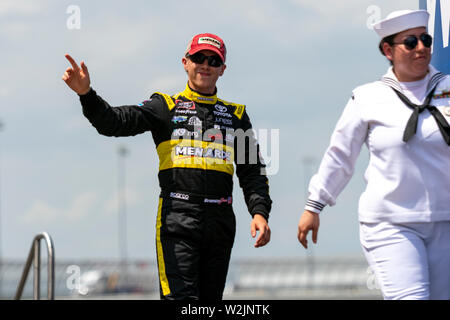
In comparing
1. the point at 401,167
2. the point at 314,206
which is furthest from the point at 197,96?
the point at 401,167

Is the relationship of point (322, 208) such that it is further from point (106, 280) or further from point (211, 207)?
point (106, 280)

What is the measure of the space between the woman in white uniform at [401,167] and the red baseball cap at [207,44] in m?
1.23

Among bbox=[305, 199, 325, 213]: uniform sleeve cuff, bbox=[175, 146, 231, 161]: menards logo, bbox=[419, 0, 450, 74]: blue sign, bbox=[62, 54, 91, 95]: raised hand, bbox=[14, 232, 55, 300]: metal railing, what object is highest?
bbox=[419, 0, 450, 74]: blue sign

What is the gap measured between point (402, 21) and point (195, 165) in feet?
5.34

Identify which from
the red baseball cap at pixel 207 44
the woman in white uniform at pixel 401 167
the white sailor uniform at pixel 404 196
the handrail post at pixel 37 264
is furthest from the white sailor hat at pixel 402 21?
the handrail post at pixel 37 264

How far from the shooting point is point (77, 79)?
5.33 meters

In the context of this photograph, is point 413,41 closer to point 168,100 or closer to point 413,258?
point 413,258

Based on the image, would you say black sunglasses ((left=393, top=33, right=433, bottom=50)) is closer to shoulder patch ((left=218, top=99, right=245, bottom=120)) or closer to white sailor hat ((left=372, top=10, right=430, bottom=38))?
white sailor hat ((left=372, top=10, right=430, bottom=38))

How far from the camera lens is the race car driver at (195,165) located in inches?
214

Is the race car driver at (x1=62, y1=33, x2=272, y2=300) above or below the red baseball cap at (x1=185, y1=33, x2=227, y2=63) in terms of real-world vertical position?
below

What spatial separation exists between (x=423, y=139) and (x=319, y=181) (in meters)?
0.61

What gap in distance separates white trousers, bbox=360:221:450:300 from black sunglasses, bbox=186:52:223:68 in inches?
68.3

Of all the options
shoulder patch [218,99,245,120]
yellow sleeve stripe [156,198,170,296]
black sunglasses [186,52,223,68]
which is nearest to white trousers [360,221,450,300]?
yellow sleeve stripe [156,198,170,296]

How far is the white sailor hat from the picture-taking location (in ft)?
15.5
